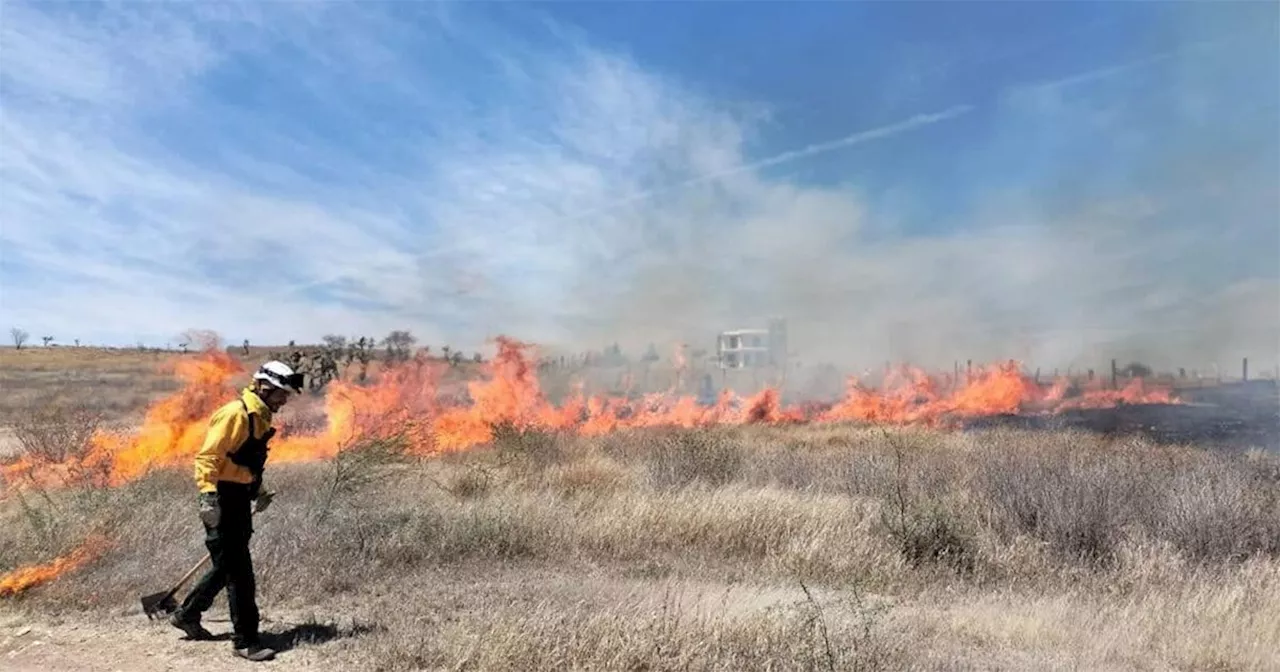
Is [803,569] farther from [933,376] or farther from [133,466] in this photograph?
[933,376]

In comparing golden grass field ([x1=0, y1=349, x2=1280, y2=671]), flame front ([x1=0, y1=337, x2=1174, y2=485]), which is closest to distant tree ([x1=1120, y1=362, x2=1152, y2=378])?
flame front ([x1=0, y1=337, x2=1174, y2=485])

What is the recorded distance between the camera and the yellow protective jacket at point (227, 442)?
19.0 ft

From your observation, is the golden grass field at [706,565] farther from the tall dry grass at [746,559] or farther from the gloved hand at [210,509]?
the gloved hand at [210,509]

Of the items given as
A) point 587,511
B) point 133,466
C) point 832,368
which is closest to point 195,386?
point 133,466

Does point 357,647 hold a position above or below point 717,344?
below

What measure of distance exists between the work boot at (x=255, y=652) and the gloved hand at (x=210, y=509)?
99 cm

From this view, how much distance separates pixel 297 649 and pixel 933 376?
110 ft

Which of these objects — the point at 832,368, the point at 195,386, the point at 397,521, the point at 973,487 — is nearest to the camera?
the point at 397,521

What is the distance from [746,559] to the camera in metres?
9.12

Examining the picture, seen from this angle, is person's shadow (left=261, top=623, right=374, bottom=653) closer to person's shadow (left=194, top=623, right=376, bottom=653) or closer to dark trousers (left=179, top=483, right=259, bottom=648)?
person's shadow (left=194, top=623, right=376, bottom=653)

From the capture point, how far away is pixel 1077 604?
7230mm

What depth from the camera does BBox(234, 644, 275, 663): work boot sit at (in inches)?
234

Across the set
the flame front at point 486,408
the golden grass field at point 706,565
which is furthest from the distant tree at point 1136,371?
the golden grass field at point 706,565

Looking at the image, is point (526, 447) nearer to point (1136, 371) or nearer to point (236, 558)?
point (236, 558)
